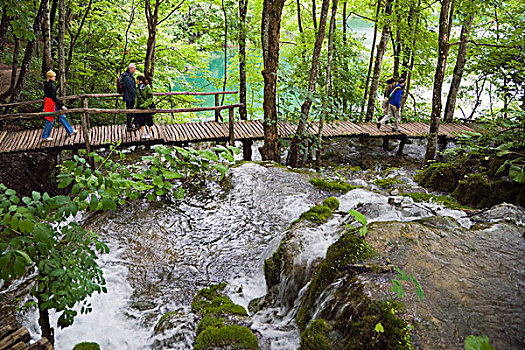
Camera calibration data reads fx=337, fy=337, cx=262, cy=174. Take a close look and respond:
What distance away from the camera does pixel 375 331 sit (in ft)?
8.05

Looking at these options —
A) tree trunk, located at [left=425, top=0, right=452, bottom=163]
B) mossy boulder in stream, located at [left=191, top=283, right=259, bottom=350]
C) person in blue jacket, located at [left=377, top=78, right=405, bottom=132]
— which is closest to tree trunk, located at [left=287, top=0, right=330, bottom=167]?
tree trunk, located at [left=425, top=0, right=452, bottom=163]

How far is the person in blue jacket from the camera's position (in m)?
11.0

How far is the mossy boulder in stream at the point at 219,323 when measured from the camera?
3182 mm

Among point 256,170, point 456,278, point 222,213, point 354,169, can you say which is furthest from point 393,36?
point 456,278

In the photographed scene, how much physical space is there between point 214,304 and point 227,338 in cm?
81

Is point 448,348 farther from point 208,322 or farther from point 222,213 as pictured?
point 222,213

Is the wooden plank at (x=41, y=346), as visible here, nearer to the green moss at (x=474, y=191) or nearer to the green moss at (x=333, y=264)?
the green moss at (x=333, y=264)

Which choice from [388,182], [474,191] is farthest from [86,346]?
[388,182]

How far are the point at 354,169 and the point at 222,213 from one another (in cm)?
474

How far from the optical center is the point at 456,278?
2.89 metres

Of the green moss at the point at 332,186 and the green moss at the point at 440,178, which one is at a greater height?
the green moss at the point at 440,178

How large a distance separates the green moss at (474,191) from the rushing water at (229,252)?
3.45 ft

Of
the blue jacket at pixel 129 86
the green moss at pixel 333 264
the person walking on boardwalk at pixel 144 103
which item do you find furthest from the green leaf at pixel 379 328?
the blue jacket at pixel 129 86

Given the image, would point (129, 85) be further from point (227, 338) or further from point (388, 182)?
point (227, 338)
